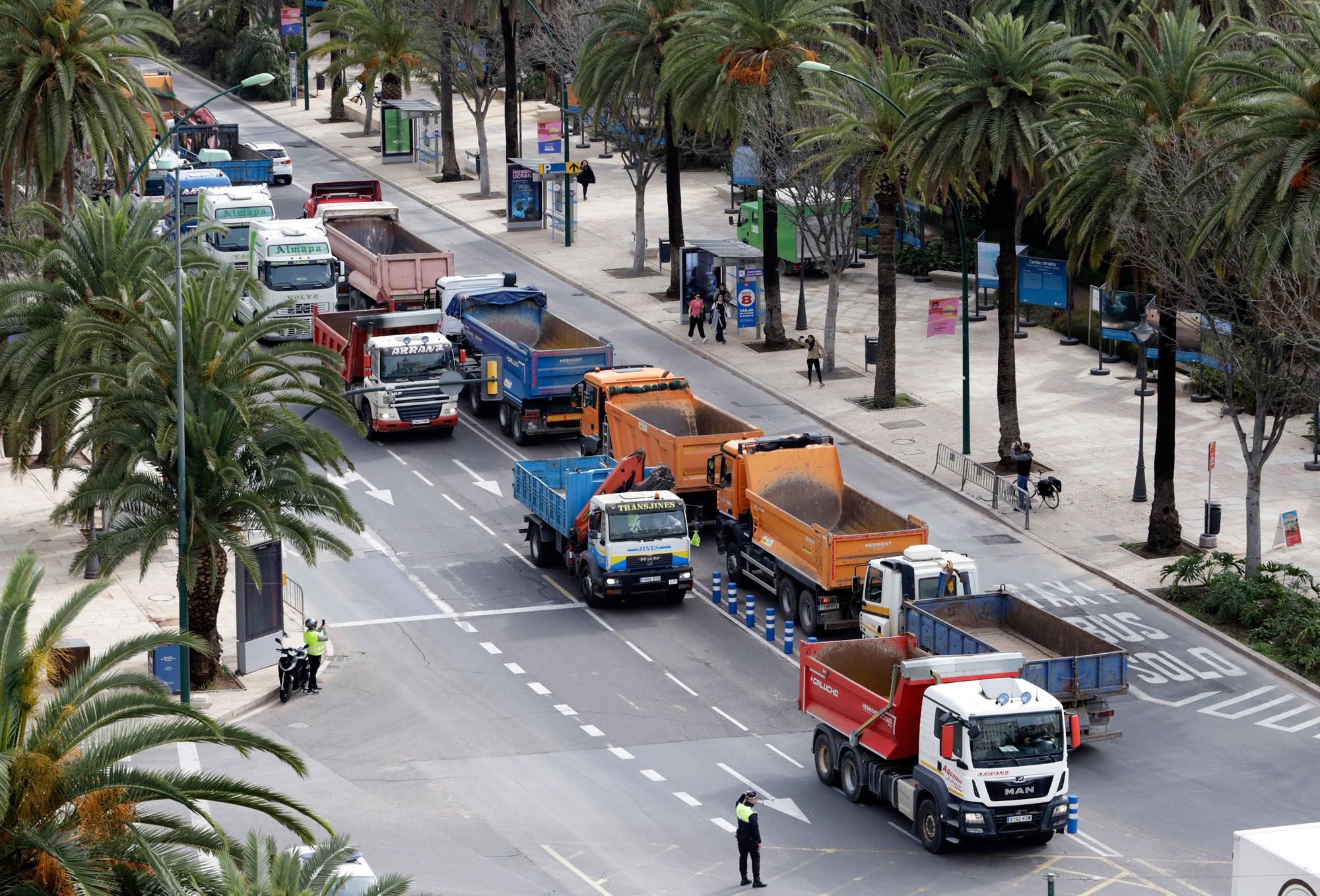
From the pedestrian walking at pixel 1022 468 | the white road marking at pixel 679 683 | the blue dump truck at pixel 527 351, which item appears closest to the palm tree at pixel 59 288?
the blue dump truck at pixel 527 351

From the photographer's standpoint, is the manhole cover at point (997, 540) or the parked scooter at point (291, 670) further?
the manhole cover at point (997, 540)

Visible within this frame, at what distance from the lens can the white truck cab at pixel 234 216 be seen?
62938mm

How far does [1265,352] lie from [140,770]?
2587cm

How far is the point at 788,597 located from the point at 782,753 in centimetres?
609

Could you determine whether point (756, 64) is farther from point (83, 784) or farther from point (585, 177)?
point (83, 784)

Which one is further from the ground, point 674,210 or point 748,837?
point 674,210

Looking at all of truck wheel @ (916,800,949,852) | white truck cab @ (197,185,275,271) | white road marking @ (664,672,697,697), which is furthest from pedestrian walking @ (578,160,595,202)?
truck wheel @ (916,800,949,852)

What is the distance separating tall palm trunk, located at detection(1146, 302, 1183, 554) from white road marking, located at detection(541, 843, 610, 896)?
18.3 metres

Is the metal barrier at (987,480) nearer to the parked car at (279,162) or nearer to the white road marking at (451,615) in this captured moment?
the white road marking at (451,615)

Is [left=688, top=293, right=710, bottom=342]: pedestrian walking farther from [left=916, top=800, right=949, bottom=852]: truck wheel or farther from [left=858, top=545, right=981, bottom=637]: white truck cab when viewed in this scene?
[left=916, top=800, right=949, bottom=852]: truck wheel

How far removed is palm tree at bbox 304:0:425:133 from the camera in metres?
85.4

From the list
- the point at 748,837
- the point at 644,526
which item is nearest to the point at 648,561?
the point at 644,526

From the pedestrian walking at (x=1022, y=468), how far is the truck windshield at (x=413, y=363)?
48.7ft

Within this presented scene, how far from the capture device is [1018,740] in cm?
2798
